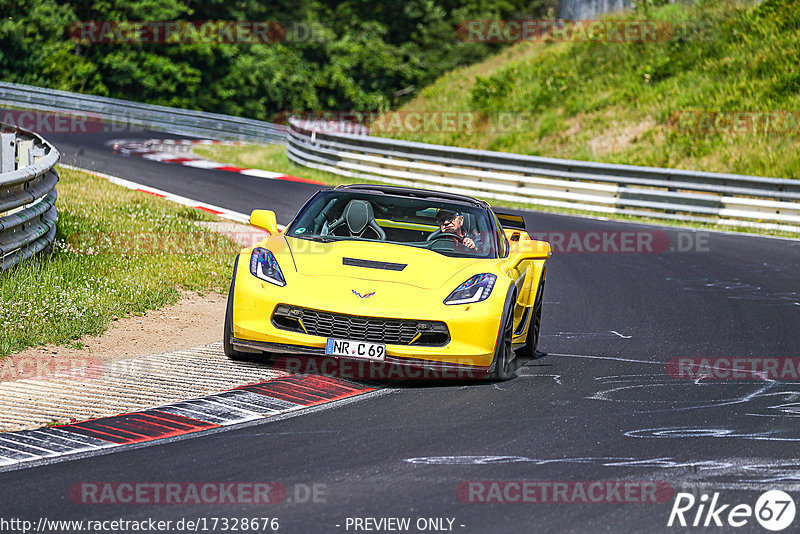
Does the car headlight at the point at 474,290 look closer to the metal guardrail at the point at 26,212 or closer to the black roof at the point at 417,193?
the black roof at the point at 417,193

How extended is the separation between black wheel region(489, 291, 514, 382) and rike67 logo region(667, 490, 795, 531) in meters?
2.53

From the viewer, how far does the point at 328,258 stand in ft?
26.2

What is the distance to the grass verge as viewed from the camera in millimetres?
8695

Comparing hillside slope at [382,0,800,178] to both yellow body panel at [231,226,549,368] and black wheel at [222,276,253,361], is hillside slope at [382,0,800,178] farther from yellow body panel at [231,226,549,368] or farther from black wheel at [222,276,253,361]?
black wheel at [222,276,253,361]

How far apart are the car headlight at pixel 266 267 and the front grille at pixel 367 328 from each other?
11.6 inches

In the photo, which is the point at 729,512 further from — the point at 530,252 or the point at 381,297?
the point at 530,252

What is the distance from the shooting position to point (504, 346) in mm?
7746

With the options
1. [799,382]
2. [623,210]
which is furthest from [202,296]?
[623,210]

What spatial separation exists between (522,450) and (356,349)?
1677mm

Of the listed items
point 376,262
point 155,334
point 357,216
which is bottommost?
point 155,334

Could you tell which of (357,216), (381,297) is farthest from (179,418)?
(357,216)

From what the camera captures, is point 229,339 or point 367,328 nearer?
point 367,328

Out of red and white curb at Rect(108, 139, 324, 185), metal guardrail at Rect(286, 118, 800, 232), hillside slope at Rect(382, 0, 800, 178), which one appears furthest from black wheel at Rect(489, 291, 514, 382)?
hillside slope at Rect(382, 0, 800, 178)

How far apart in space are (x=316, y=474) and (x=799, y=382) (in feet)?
14.2
